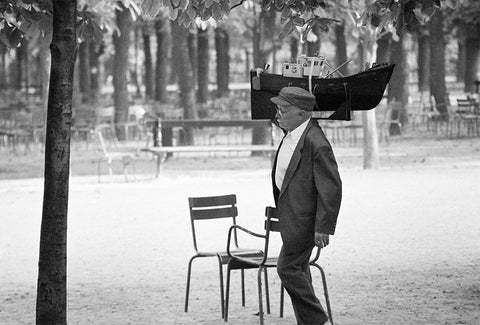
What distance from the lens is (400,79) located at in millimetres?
37312

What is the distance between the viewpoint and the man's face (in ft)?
26.8

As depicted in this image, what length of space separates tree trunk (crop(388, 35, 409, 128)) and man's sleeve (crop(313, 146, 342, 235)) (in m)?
27.8

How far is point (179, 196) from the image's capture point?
19922mm

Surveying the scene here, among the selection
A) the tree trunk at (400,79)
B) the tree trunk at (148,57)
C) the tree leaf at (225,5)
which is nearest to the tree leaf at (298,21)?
the tree leaf at (225,5)

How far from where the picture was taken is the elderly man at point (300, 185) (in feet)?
26.3

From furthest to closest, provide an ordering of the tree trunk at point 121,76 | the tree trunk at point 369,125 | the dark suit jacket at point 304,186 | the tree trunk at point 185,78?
the tree trunk at point 121,76 < the tree trunk at point 185,78 < the tree trunk at point 369,125 < the dark suit jacket at point 304,186

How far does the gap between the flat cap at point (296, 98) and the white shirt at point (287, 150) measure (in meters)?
0.13

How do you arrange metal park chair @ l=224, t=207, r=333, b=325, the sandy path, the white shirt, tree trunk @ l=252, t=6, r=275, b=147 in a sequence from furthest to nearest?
tree trunk @ l=252, t=6, r=275, b=147
the sandy path
metal park chair @ l=224, t=207, r=333, b=325
the white shirt

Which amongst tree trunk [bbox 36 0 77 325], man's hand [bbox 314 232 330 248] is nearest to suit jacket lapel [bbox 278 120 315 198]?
man's hand [bbox 314 232 330 248]

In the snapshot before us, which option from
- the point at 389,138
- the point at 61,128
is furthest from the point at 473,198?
the point at 389,138

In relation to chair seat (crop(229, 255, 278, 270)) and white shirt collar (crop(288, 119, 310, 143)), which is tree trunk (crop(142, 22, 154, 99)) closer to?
chair seat (crop(229, 255, 278, 270))

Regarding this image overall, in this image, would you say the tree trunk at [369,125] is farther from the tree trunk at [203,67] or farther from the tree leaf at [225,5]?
the tree trunk at [203,67]

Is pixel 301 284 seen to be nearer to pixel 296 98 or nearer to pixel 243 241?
pixel 296 98

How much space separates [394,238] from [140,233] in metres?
3.17
